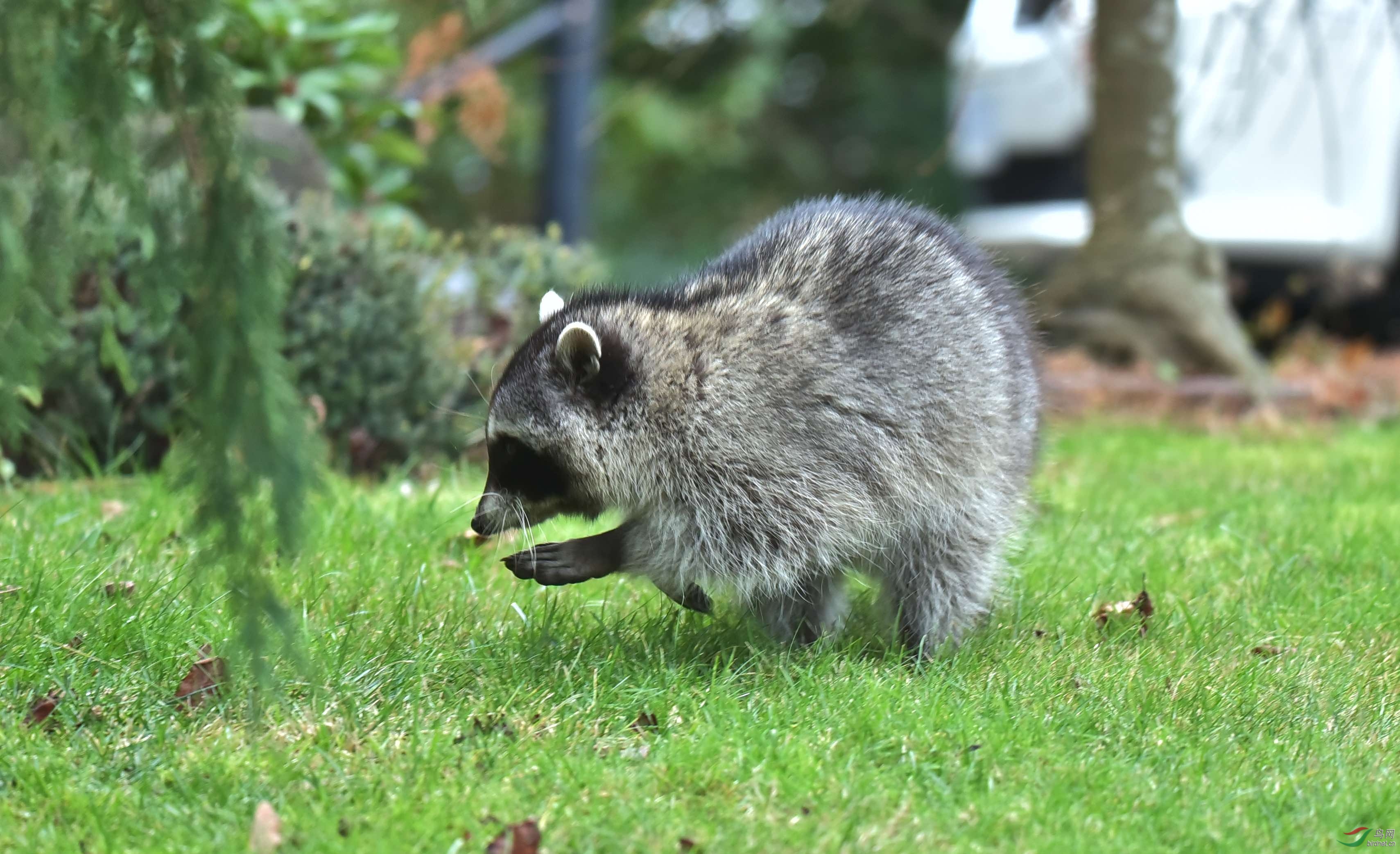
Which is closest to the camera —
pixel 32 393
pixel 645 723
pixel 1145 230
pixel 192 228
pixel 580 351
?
pixel 192 228

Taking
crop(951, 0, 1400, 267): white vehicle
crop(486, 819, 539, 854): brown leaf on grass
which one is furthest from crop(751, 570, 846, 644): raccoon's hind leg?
crop(951, 0, 1400, 267): white vehicle

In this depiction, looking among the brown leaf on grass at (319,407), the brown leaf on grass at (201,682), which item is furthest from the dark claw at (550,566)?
the brown leaf on grass at (319,407)

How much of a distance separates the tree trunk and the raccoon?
4.48 m

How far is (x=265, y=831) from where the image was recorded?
→ 2.53 meters

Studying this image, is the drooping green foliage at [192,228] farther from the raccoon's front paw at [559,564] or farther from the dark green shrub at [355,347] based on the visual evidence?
the dark green shrub at [355,347]

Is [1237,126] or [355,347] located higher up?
[1237,126]

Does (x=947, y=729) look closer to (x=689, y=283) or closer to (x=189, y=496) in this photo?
(x=689, y=283)

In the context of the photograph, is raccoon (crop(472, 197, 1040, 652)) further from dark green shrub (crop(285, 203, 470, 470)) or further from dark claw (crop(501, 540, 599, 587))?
dark green shrub (crop(285, 203, 470, 470))

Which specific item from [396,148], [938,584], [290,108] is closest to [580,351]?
[938,584]

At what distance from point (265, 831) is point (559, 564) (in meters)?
1.22

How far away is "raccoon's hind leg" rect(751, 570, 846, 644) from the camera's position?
3893 millimetres

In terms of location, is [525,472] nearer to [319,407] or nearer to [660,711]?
[660,711]

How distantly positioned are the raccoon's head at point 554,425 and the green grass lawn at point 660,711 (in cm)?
29

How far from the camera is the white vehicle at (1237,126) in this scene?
794 centimetres
